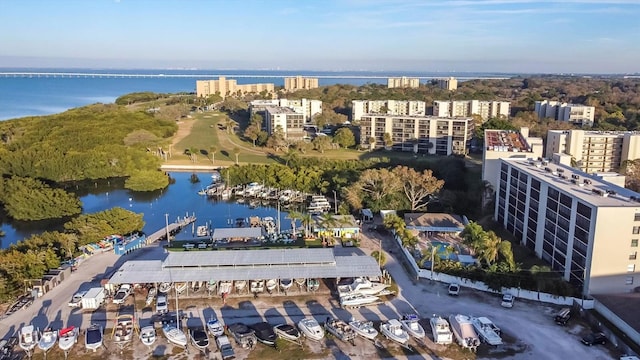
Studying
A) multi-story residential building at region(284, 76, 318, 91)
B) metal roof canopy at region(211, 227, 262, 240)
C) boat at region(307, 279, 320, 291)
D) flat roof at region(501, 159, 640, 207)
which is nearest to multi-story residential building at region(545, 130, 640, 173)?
flat roof at region(501, 159, 640, 207)

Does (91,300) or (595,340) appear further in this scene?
(91,300)

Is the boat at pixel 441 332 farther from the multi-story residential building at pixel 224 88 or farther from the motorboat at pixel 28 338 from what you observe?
the multi-story residential building at pixel 224 88

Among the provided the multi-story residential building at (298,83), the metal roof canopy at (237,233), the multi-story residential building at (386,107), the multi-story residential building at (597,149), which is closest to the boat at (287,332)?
the metal roof canopy at (237,233)

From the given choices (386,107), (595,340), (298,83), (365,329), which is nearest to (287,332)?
(365,329)

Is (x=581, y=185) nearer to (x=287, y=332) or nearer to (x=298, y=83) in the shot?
(x=287, y=332)

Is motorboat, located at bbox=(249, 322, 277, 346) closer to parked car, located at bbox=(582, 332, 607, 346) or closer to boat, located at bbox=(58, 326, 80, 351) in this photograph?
boat, located at bbox=(58, 326, 80, 351)

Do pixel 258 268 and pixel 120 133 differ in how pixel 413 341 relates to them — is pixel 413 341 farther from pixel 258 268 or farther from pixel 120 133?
pixel 120 133

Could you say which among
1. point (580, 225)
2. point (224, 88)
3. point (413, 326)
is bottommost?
point (413, 326)
